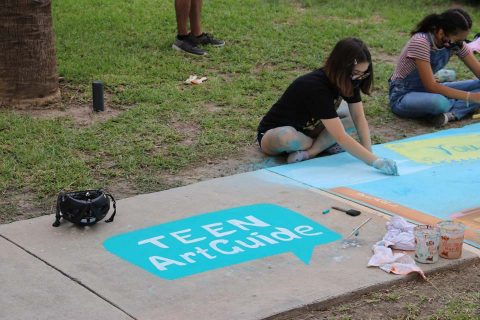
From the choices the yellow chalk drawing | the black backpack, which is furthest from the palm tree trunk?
the yellow chalk drawing

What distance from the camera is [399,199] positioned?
5062 millimetres

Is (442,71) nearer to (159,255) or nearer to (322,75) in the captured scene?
(322,75)

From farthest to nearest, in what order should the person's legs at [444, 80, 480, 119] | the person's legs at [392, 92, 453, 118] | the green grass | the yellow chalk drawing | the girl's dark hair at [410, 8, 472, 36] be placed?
the person's legs at [444, 80, 480, 119] < the person's legs at [392, 92, 453, 118] < the girl's dark hair at [410, 8, 472, 36] < the yellow chalk drawing < the green grass

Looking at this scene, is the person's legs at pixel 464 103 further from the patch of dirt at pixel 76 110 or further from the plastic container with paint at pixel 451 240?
the plastic container with paint at pixel 451 240

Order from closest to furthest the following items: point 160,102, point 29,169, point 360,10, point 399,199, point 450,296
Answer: point 450,296
point 399,199
point 29,169
point 160,102
point 360,10

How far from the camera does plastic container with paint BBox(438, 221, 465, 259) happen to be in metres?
4.12

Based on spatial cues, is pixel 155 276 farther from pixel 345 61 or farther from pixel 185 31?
pixel 185 31

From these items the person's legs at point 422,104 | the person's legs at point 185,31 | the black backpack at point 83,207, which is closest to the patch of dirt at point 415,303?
the black backpack at point 83,207

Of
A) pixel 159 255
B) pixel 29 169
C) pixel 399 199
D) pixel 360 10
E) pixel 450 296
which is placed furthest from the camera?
pixel 360 10

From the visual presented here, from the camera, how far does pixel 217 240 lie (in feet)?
14.3

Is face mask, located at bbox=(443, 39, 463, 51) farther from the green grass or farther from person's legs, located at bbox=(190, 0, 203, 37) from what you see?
person's legs, located at bbox=(190, 0, 203, 37)

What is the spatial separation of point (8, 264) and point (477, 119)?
4.27m

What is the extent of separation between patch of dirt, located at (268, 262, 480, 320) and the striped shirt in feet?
9.08

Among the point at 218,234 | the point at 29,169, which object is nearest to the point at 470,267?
the point at 218,234
